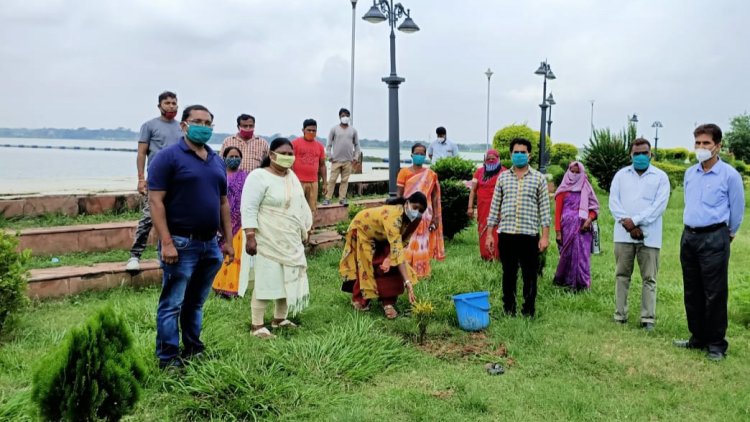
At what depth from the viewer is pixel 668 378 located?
4238mm

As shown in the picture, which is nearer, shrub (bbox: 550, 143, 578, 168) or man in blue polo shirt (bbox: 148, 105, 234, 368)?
man in blue polo shirt (bbox: 148, 105, 234, 368)

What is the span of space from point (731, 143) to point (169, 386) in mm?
46572

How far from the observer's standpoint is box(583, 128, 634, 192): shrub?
17.5m

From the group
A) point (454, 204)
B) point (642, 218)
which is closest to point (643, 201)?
point (642, 218)

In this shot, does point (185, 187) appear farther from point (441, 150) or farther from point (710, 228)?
point (441, 150)

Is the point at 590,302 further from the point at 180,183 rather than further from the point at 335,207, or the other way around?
the point at 335,207

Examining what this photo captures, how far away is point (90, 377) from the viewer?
262 centimetres

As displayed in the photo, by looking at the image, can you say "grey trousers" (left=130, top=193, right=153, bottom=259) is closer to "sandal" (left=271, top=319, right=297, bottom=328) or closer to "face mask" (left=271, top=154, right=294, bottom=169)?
"sandal" (left=271, top=319, right=297, bottom=328)


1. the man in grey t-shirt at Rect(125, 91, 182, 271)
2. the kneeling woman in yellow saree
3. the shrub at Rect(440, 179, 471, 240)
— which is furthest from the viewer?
the shrub at Rect(440, 179, 471, 240)

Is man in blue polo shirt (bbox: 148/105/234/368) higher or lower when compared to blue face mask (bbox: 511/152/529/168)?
lower

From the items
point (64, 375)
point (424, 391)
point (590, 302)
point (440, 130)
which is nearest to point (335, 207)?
point (440, 130)

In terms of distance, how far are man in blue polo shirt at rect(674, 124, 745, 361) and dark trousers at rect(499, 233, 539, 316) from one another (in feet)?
4.00

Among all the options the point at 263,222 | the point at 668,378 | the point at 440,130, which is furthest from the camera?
the point at 440,130

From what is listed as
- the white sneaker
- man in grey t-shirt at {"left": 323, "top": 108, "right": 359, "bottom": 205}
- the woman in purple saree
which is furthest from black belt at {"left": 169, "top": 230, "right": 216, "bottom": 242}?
man in grey t-shirt at {"left": 323, "top": 108, "right": 359, "bottom": 205}
